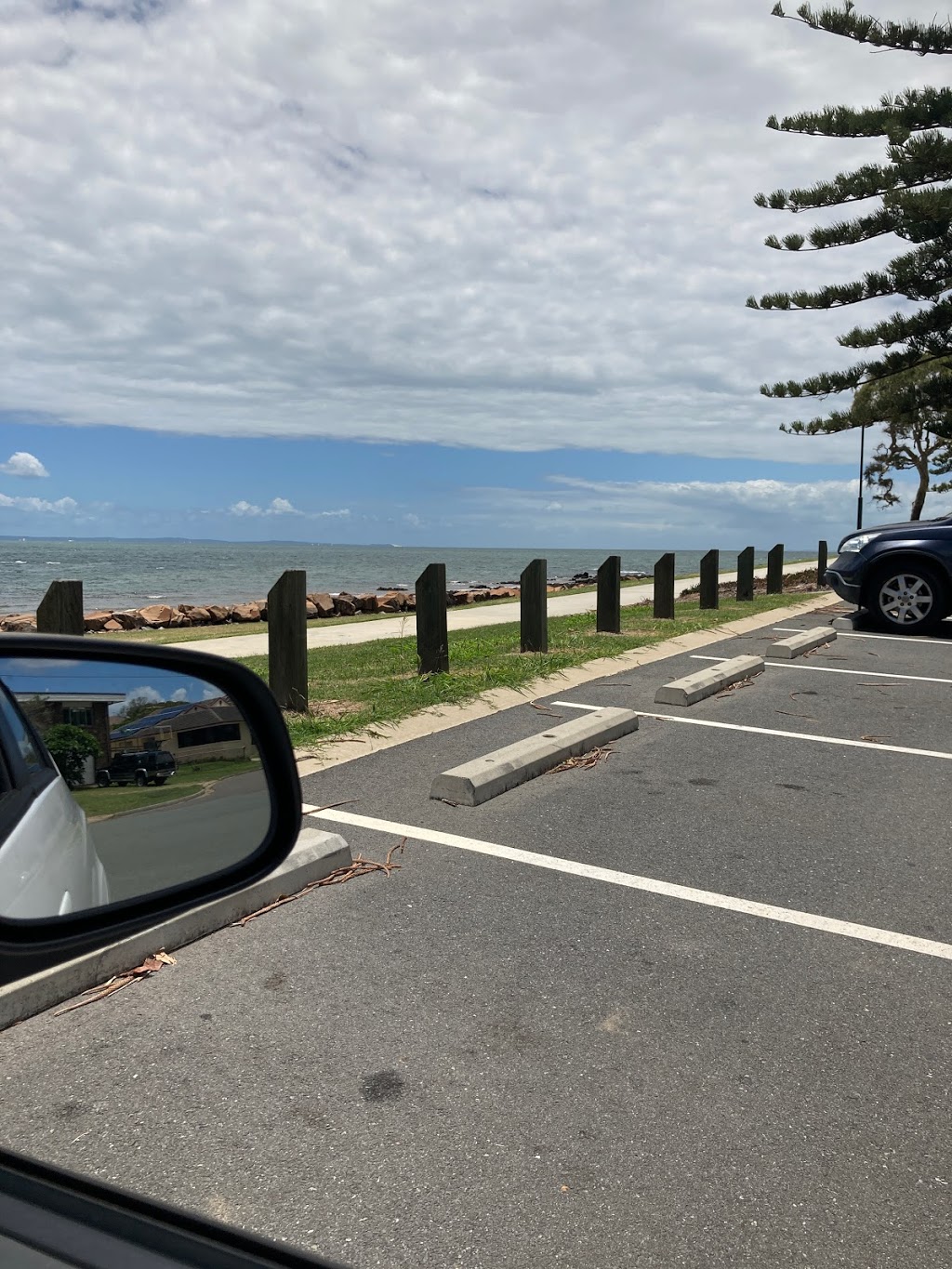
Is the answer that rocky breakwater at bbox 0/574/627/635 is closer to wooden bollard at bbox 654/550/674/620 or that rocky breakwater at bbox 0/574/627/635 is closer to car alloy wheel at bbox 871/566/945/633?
wooden bollard at bbox 654/550/674/620

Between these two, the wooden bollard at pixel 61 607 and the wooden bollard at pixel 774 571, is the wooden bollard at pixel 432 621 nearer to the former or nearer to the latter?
the wooden bollard at pixel 61 607

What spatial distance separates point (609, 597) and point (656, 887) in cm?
865

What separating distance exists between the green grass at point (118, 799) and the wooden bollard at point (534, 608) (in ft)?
30.0

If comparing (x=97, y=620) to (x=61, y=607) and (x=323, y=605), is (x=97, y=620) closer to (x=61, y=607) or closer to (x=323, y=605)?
(x=323, y=605)

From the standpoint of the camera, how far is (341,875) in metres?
4.35

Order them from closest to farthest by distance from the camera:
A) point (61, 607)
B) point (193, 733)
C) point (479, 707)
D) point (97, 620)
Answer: point (193, 733), point (61, 607), point (479, 707), point (97, 620)

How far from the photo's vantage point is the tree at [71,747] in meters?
1.52

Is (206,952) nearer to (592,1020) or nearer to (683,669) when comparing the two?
(592,1020)

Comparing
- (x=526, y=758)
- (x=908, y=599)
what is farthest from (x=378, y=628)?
(x=526, y=758)

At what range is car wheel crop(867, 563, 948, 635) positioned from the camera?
1277 centimetres

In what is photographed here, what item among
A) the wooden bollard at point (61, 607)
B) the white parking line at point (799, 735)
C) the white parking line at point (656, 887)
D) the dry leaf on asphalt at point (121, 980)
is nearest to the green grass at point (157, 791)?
the dry leaf on asphalt at point (121, 980)

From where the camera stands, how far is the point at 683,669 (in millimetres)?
10227

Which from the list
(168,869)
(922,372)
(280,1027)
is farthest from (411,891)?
(922,372)

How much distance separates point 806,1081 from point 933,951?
118cm
